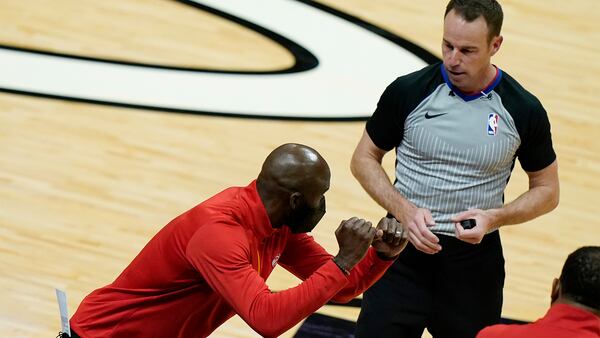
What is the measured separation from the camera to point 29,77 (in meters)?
8.23

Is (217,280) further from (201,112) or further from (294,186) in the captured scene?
(201,112)

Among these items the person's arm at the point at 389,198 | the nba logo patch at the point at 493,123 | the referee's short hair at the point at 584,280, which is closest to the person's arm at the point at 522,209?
the person's arm at the point at 389,198

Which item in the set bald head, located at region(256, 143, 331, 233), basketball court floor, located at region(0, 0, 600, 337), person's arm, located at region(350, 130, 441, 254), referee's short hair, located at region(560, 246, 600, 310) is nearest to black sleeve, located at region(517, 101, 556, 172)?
person's arm, located at region(350, 130, 441, 254)

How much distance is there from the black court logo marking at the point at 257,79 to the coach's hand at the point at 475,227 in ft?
12.1

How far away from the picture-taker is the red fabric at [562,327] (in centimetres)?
325

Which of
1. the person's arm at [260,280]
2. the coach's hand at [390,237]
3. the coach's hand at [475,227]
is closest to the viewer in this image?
the person's arm at [260,280]

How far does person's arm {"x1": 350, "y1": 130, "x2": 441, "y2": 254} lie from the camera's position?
435cm

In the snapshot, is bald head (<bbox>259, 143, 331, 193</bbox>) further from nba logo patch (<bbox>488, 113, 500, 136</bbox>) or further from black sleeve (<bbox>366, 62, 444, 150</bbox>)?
nba logo patch (<bbox>488, 113, 500, 136</bbox>)

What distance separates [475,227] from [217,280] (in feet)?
3.24

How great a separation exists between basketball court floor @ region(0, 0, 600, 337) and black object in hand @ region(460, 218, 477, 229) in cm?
176

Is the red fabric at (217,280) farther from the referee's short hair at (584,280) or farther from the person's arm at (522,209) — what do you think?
the referee's short hair at (584,280)

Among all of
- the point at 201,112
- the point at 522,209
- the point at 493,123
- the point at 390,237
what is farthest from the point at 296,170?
the point at 201,112

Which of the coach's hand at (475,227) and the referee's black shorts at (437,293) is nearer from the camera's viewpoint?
the coach's hand at (475,227)

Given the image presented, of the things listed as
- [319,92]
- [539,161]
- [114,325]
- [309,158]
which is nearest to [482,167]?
[539,161]
